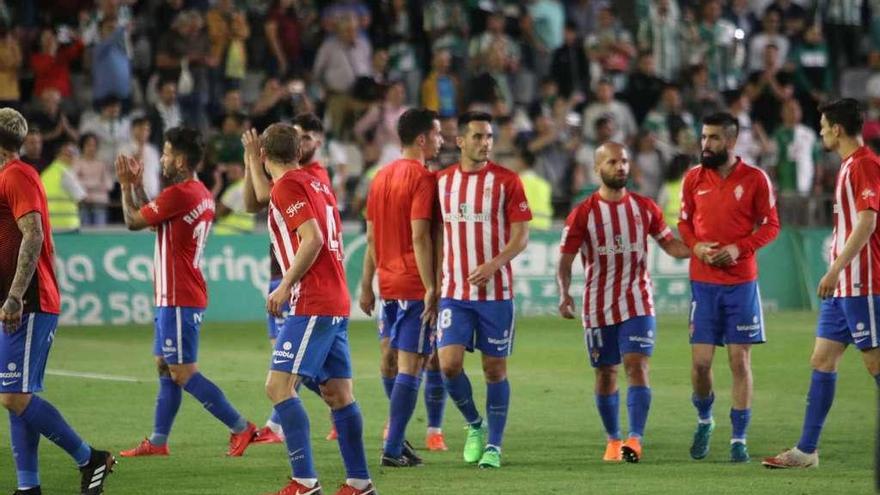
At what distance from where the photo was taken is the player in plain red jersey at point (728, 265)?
10.6 meters

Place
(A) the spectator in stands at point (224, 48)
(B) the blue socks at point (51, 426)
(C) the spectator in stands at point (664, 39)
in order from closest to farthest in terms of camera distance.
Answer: (B) the blue socks at point (51, 426), (A) the spectator in stands at point (224, 48), (C) the spectator in stands at point (664, 39)

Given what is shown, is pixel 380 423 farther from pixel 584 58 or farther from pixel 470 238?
pixel 584 58

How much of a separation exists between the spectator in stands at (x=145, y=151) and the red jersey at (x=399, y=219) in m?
10.2

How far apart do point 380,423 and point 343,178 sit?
984 cm

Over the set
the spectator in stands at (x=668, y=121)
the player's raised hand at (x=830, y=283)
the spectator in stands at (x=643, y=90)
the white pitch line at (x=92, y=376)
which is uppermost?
the spectator in stands at (x=643, y=90)

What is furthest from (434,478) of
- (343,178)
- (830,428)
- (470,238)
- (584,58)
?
(584,58)

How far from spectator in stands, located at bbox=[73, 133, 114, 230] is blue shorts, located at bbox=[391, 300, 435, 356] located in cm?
1082

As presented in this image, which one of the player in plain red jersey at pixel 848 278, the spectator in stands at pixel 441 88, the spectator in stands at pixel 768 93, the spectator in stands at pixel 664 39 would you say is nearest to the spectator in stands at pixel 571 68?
the spectator in stands at pixel 664 39

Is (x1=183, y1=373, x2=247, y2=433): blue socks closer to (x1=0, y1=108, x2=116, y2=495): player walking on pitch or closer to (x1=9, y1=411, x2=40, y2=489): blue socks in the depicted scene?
(x1=0, y1=108, x2=116, y2=495): player walking on pitch

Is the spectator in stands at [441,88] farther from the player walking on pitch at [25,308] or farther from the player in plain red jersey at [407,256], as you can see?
the player walking on pitch at [25,308]

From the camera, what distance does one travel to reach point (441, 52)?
23.4 meters

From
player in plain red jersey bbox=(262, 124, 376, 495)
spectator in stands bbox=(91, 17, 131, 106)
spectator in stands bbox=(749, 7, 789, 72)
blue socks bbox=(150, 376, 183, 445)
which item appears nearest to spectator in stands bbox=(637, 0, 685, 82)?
spectator in stands bbox=(749, 7, 789, 72)

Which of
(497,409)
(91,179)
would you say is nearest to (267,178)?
(497,409)

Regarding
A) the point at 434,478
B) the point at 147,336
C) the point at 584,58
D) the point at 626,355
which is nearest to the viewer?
the point at 434,478
